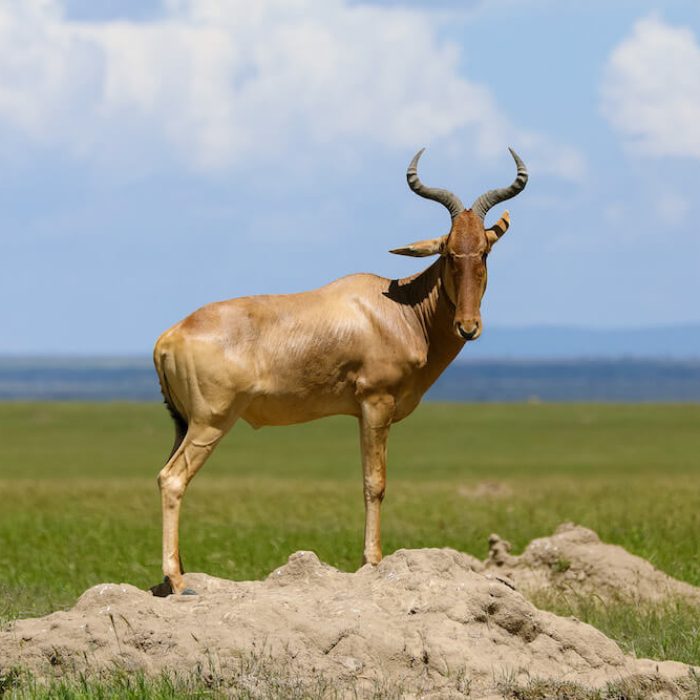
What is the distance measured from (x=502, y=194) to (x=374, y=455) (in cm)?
241

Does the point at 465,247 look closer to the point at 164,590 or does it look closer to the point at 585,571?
the point at 164,590

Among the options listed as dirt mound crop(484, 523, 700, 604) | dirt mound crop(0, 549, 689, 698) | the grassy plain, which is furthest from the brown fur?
dirt mound crop(484, 523, 700, 604)

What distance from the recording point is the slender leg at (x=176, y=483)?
39.0ft

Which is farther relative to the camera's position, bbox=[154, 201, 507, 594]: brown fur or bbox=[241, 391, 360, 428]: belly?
bbox=[241, 391, 360, 428]: belly

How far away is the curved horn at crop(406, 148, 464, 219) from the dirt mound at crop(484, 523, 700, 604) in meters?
4.28

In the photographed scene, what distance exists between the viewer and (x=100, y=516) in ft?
77.0

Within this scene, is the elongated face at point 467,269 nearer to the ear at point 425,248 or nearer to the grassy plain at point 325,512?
the ear at point 425,248

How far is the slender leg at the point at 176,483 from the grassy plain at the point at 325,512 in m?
1.75

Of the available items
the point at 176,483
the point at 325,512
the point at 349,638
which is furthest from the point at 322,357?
the point at 325,512

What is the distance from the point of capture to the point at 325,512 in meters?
24.1

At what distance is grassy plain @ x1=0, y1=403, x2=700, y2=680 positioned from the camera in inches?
643

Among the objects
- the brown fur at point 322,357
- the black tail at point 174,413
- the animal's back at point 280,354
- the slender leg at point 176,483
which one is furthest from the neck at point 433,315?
the black tail at point 174,413

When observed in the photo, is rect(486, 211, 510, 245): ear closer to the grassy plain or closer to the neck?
the neck

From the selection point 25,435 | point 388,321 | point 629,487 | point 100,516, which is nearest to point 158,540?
point 100,516
